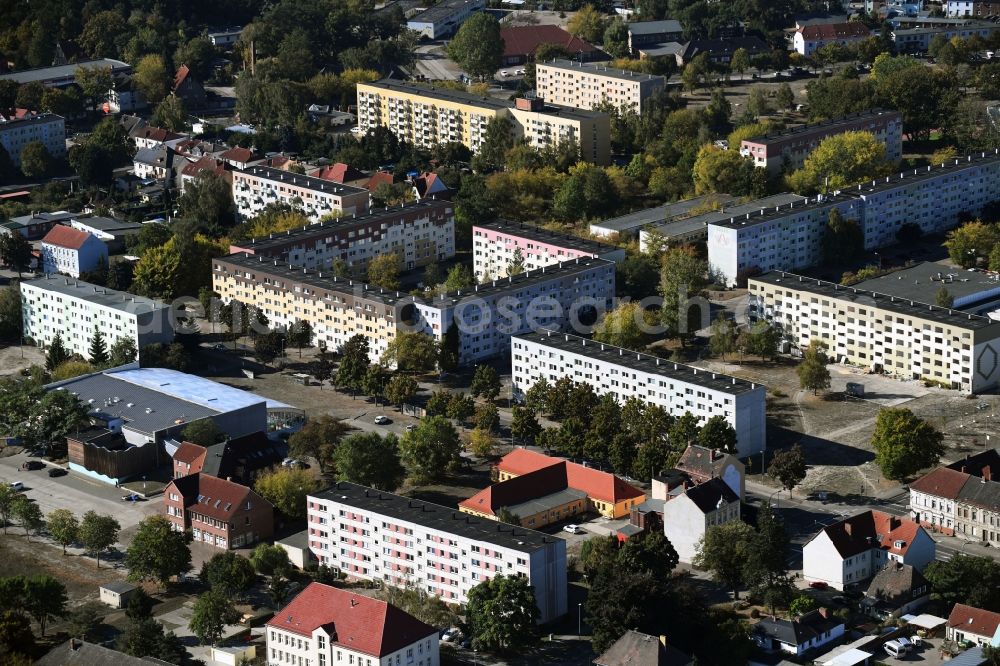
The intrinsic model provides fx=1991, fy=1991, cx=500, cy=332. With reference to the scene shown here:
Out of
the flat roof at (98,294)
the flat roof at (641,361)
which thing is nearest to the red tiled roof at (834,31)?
the flat roof at (641,361)

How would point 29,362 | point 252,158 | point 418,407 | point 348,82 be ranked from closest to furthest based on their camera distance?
point 418,407, point 29,362, point 252,158, point 348,82

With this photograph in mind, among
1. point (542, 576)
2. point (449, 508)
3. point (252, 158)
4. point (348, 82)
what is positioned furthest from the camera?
point (348, 82)

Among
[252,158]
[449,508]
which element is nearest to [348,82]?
[252,158]

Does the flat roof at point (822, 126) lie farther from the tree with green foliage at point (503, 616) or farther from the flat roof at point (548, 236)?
the tree with green foliage at point (503, 616)

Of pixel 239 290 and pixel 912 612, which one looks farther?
pixel 239 290

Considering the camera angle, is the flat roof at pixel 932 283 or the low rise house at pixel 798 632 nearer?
the low rise house at pixel 798 632

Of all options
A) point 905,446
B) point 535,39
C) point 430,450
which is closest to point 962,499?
point 905,446

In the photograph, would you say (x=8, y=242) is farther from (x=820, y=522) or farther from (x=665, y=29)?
(x=665, y=29)
